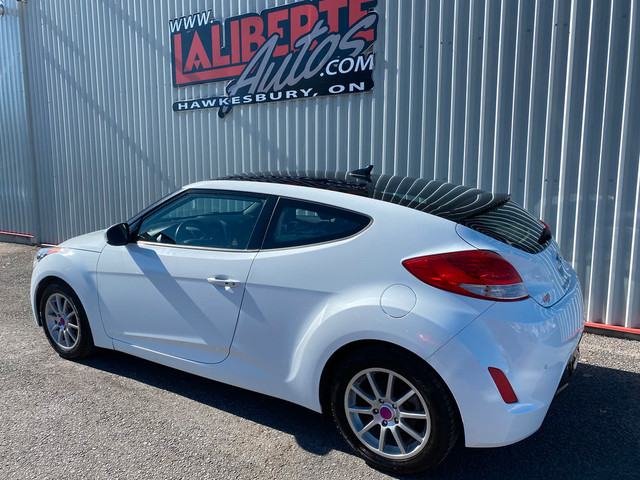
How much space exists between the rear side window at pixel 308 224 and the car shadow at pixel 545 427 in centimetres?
120

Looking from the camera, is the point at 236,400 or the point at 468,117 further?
the point at 468,117

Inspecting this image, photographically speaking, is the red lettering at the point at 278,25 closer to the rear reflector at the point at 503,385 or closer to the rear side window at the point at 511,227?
the rear side window at the point at 511,227

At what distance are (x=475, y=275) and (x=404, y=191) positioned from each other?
34.3 inches

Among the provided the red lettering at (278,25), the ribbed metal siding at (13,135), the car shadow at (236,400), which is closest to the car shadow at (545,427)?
the car shadow at (236,400)

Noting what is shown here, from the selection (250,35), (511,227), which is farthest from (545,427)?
(250,35)

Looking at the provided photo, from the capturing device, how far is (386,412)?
8.80 feet

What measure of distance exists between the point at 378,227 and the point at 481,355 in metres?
0.83

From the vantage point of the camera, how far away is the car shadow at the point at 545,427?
2.77 meters

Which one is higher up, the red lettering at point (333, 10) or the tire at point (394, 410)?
the red lettering at point (333, 10)

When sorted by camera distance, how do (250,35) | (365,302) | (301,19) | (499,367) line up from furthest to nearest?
(250,35), (301,19), (365,302), (499,367)

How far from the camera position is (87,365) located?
422cm

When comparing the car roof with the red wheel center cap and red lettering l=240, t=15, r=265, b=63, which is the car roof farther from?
red lettering l=240, t=15, r=265, b=63

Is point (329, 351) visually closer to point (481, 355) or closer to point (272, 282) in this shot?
point (272, 282)

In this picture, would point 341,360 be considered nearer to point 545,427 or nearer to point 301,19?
point 545,427
